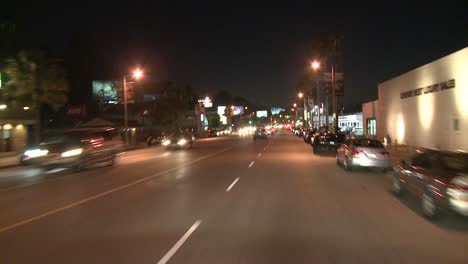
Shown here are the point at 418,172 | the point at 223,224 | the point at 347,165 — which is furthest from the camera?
the point at 347,165

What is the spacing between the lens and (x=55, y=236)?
9.04 m

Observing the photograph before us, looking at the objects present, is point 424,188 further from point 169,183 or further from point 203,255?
point 169,183

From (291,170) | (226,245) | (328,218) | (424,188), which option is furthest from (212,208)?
(291,170)

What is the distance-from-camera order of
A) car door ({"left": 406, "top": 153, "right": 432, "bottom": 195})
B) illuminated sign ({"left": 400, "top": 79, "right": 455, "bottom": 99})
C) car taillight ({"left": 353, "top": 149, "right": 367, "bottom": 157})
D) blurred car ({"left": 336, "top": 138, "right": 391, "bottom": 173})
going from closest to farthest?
car door ({"left": 406, "top": 153, "right": 432, "bottom": 195}) < blurred car ({"left": 336, "top": 138, "right": 391, "bottom": 173}) < car taillight ({"left": 353, "top": 149, "right": 367, "bottom": 157}) < illuminated sign ({"left": 400, "top": 79, "right": 455, "bottom": 99})

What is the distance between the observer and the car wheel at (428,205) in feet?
33.1

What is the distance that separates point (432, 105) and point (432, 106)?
6 cm

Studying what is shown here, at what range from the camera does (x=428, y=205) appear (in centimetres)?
1034

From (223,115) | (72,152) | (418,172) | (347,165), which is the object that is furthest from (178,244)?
(223,115)

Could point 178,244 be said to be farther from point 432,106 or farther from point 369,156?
point 432,106

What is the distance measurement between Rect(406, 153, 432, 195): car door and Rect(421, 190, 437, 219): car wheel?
11.6 inches

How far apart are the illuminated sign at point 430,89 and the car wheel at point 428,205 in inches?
752

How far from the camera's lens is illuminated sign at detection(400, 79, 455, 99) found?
2799cm

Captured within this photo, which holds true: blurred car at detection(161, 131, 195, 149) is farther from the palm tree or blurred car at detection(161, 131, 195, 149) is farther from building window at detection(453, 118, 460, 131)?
building window at detection(453, 118, 460, 131)

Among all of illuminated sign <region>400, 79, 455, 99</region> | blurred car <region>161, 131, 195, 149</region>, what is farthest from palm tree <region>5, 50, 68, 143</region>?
illuminated sign <region>400, 79, 455, 99</region>
